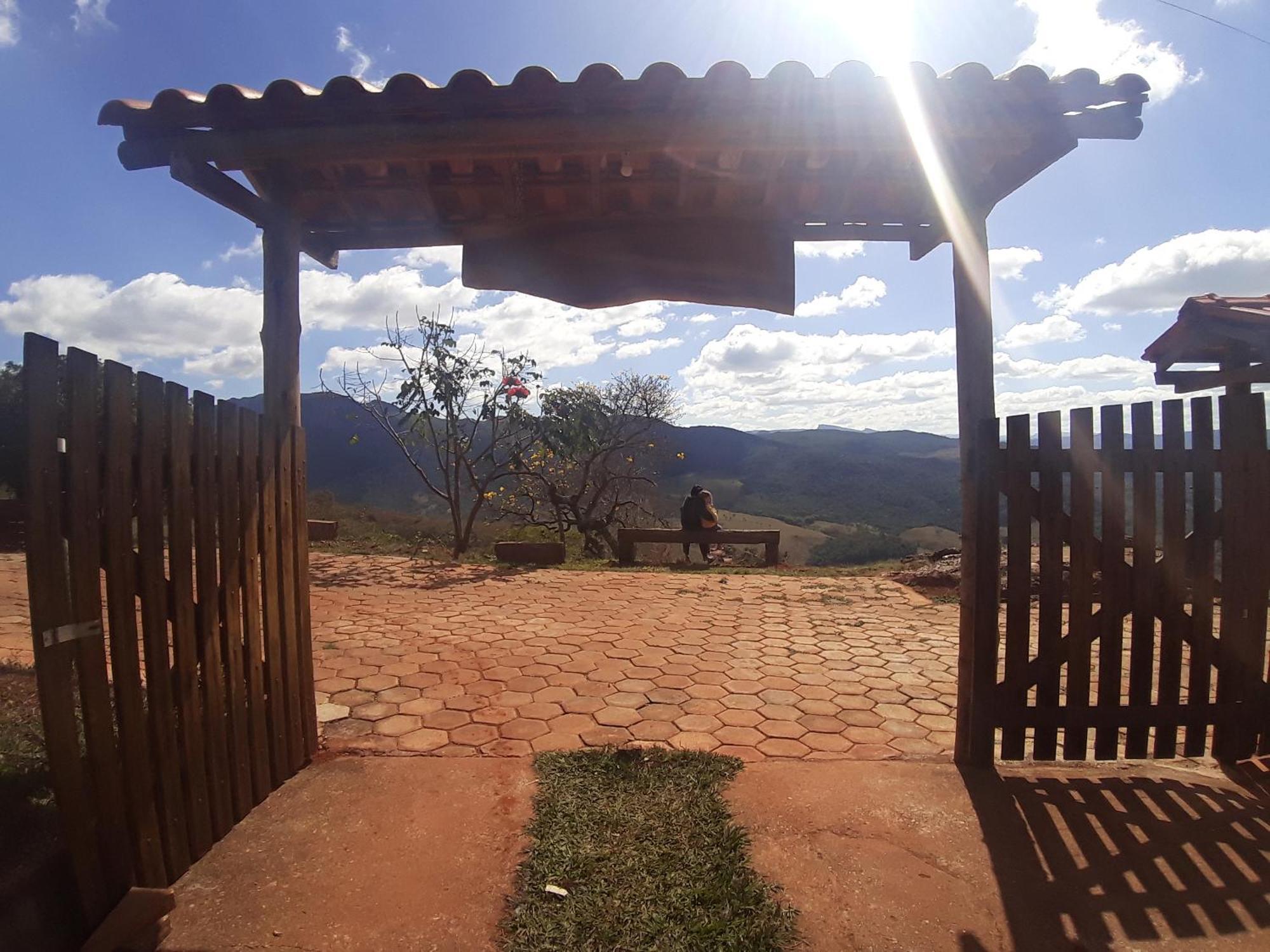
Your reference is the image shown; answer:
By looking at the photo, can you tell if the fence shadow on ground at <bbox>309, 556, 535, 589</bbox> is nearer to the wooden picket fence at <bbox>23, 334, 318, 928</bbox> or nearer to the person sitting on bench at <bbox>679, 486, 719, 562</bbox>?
the person sitting on bench at <bbox>679, 486, 719, 562</bbox>

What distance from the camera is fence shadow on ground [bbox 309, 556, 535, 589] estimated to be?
24.0 feet

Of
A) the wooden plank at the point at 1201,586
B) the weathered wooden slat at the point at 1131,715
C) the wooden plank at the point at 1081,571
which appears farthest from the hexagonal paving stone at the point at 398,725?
Answer: the wooden plank at the point at 1201,586

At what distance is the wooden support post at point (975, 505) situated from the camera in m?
2.97

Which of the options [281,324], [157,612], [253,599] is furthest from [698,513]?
[157,612]

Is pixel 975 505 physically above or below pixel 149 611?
above

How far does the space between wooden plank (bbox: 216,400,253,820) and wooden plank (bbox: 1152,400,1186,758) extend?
3.76m

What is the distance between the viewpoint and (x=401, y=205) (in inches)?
135

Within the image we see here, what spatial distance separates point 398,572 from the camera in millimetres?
8000

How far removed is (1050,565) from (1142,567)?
0.37 meters

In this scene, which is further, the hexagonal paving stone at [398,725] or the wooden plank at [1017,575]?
the hexagonal paving stone at [398,725]

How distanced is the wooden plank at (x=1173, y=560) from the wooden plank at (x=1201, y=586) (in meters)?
0.06

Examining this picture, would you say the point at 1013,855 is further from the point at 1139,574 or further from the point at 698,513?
the point at 698,513

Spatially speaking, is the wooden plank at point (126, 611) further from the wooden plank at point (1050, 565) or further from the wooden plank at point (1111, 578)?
the wooden plank at point (1111, 578)

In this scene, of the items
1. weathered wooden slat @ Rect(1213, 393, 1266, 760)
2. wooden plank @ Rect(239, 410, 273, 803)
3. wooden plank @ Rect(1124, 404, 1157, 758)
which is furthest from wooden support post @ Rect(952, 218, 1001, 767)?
wooden plank @ Rect(239, 410, 273, 803)
